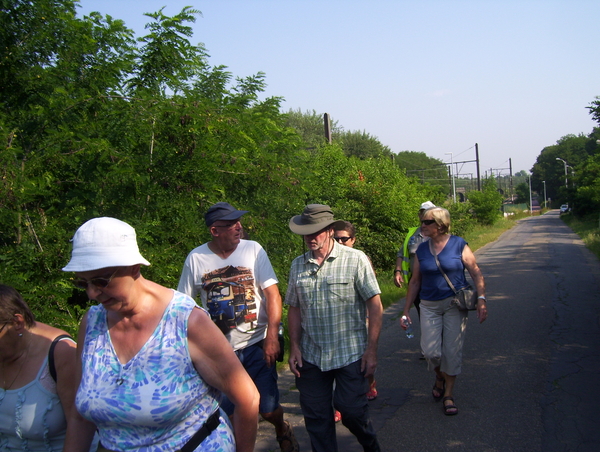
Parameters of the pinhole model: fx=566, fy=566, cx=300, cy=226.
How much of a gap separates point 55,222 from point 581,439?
4810mm

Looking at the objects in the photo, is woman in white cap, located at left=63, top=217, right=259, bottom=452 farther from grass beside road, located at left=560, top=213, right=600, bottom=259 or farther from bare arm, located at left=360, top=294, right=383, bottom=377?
grass beside road, located at left=560, top=213, right=600, bottom=259

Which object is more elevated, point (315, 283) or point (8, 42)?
point (8, 42)

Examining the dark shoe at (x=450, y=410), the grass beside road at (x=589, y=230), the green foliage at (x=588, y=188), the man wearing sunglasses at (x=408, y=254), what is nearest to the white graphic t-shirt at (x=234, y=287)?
the dark shoe at (x=450, y=410)

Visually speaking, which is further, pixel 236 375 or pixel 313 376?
pixel 313 376

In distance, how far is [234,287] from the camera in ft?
13.1

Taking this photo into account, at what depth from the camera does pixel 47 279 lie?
5121 millimetres

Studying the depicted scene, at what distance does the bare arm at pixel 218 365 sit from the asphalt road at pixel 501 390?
2.53 metres

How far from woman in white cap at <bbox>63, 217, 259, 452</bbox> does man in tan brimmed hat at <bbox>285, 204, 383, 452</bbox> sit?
1.56 metres

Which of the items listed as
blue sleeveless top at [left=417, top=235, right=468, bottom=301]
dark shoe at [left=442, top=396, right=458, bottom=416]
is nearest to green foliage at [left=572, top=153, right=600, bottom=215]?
blue sleeveless top at [left=417, top=235, right=468, bottom=301]

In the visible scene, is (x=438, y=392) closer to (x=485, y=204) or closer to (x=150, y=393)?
(x=150, y=393)

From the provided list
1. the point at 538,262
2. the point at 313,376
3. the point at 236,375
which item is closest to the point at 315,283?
the point at 313,376

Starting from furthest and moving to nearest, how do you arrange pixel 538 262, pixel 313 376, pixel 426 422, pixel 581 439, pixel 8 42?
pixel 538 262, pixel 8 42, pixel 426 422, pixel 581 439, pixel 313 376

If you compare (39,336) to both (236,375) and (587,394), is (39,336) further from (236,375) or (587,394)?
(587,394)

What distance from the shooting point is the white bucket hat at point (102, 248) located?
203cm
